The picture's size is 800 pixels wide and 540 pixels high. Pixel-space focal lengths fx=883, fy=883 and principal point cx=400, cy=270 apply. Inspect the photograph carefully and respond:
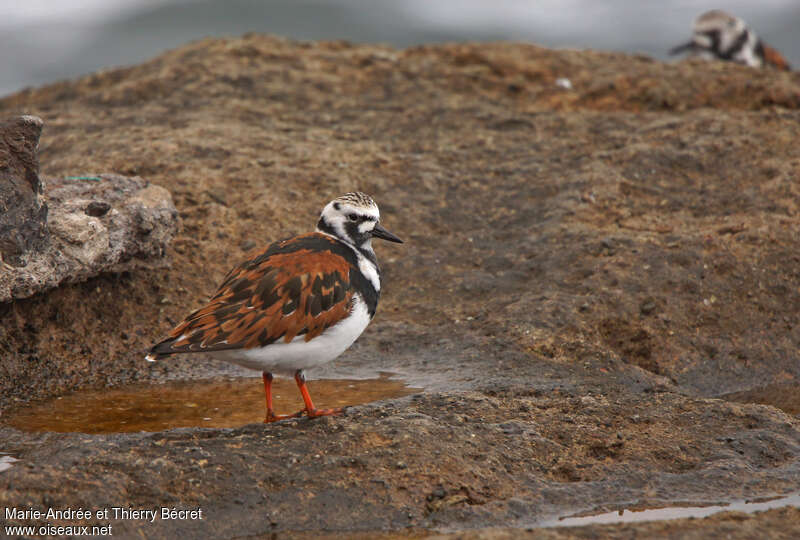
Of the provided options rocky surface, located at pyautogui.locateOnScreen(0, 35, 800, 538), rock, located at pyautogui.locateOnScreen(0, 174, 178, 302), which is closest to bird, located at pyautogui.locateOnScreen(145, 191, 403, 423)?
rocky surface, located at pyautogui.locateOnScreen(0, 35, 800, 538)

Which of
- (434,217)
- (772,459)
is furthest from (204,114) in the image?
(772,459)

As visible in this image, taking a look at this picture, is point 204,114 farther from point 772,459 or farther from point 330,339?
point 772,459

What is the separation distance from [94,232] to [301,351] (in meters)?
2.04

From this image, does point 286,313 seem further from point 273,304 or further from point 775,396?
point 775,396

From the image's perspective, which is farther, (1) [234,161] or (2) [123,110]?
(2) [123,110]

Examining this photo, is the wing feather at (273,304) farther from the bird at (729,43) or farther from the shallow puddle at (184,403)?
the bird at (729,43)

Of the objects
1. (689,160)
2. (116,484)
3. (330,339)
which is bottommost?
(116,484)

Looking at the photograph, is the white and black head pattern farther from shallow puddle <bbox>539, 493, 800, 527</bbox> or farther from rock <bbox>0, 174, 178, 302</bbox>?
shallow puddle <bbox>539, 493, 800, 527</bbox>

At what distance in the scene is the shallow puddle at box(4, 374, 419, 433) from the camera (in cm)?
569

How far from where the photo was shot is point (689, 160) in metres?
9.30

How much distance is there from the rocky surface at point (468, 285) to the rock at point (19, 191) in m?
0.73

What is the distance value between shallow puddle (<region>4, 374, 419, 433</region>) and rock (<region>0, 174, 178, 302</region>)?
820 mm

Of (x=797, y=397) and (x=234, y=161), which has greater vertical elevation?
(x=234, y=161)

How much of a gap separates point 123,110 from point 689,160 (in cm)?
670
